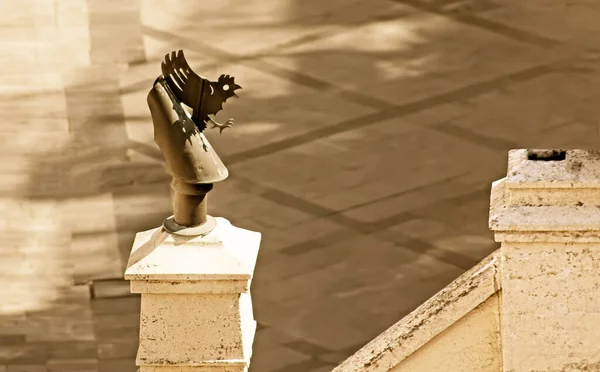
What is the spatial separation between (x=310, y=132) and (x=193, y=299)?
1948mm

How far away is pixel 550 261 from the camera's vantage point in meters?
2.34

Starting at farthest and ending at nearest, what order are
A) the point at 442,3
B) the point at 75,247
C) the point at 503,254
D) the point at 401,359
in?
the point at 75,247 → the point at 442,3 → the point at 401,359 → the point at 503,254

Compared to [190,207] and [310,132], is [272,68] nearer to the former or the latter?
[310,132]

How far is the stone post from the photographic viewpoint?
2.62 m

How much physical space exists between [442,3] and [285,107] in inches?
30.4

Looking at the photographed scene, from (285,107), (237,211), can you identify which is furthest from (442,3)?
(237,211)

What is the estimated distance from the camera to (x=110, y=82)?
450cm

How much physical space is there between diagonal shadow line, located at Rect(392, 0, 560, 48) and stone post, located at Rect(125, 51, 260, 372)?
1909mm

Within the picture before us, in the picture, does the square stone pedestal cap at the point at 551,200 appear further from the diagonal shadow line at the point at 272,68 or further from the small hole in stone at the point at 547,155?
the diagonal shadow line at the point at 272,68

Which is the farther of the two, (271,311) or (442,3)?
(271,311)

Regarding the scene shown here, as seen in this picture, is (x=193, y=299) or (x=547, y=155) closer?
(x=547, y=155)

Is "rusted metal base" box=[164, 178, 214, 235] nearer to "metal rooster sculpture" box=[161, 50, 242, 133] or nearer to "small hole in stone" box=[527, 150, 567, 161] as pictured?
"metal rooster sculpture" box=[161, 50, 242, 133]

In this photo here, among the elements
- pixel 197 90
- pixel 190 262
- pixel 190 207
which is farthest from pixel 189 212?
pixel 197 90

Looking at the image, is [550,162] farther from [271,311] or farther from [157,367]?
[271,311]
